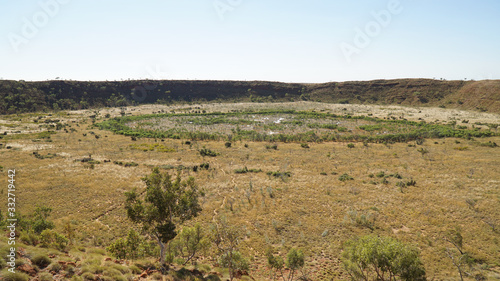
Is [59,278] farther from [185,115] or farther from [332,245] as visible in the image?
[185,115]

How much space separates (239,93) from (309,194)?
126 meters

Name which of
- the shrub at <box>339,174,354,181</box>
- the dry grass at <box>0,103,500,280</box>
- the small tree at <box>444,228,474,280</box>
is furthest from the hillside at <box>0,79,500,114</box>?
the small tree at <box>444,228,474,280</box>

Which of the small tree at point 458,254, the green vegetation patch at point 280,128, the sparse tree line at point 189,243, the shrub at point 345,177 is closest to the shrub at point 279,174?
the shrub at point 345,177

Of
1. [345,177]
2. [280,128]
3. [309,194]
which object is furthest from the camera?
[280,128]

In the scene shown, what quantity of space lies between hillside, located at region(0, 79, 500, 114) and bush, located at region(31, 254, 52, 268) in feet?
398

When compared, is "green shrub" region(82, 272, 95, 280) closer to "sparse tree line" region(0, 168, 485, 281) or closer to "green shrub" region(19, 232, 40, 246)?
"sparse tree line" region(0, 168, 485, 281)

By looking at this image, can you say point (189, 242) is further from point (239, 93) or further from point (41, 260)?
point (239, 93)

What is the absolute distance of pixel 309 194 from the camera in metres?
29.7

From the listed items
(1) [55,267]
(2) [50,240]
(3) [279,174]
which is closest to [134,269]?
(1) [55,267]

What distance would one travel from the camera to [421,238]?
66.9ft

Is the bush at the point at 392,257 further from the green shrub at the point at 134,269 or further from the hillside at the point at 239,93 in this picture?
the hillside at the point at 239,93

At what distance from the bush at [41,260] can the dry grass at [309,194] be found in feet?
23.3

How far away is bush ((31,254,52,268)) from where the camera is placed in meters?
12.3

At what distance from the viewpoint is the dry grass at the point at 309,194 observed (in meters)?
20.2
